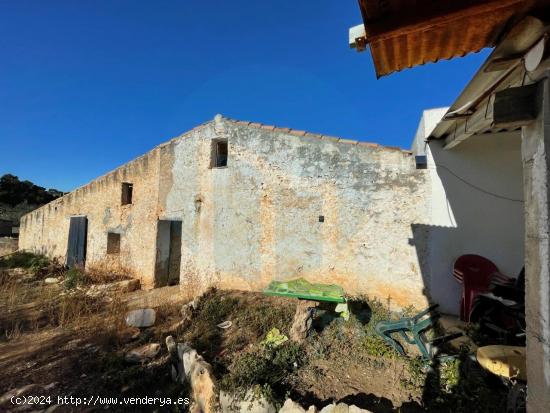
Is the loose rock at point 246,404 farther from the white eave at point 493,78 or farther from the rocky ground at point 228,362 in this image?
the white eave at point 493,78

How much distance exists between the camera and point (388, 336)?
4.40 metres

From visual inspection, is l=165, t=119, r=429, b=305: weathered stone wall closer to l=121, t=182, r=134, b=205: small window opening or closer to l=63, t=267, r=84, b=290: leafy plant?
l=121, t=182, r=134, b=205: small window opening

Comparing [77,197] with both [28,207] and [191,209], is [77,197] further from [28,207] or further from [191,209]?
[28,207]

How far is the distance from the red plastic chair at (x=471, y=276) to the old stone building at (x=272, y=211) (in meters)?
0.62

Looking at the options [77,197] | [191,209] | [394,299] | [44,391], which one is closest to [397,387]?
[394,299]

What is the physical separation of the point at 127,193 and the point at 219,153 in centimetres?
429

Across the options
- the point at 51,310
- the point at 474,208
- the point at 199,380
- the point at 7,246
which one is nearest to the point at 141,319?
the point at 199,380

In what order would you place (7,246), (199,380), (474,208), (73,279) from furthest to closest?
(7,246) < (73,279) < (474,208) < (199,380)

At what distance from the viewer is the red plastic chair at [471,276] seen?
183 inches

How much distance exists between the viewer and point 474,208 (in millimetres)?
5059

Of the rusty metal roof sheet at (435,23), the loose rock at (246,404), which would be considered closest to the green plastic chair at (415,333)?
the loose rock at (246,404)

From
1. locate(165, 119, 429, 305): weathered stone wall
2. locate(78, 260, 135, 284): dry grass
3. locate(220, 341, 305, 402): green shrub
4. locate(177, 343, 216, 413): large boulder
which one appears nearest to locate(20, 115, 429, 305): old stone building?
locate(165, 119, 429, 305): weathered stone wall

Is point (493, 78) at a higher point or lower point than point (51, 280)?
higher

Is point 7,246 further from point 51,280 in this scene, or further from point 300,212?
point 300,212
